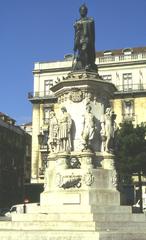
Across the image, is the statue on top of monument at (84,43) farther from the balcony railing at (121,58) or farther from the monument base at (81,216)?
the balcony railing at (121,58)

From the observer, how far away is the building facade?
208 ft

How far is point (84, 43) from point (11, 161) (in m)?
50.5

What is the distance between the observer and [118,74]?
56438 millimetres

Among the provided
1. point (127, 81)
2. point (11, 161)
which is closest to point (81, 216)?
point (127, 81)

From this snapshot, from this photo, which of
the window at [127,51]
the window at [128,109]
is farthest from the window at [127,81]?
the window at [127,51]

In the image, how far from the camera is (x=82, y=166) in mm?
16578

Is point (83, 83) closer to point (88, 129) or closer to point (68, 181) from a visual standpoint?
point (88, 129)

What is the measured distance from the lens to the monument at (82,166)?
48.4ft

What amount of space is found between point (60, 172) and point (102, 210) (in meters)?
2.19

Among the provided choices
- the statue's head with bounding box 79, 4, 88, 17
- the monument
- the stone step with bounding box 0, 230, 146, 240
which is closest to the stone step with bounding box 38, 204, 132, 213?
the monument

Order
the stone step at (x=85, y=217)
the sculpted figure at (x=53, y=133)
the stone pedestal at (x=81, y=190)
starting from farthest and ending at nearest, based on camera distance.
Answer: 1. the sculpted figure at (x=53, y=133)
2. the stone step at (x=85, y=217)
3. the stone pedestal at (x=81, y=190)

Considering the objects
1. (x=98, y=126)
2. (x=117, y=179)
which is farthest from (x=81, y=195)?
(x=98, y=126)

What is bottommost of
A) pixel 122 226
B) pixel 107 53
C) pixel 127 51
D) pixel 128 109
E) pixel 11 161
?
pixel 122 226

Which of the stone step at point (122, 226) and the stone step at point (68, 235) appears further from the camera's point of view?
the stone step at point (122, 226)
